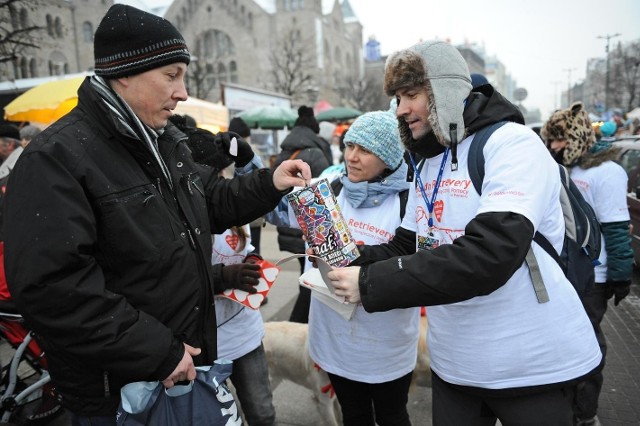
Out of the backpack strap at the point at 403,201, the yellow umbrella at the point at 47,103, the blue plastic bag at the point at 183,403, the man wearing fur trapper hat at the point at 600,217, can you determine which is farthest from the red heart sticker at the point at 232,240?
the yellow umbrella at the point at 47,103

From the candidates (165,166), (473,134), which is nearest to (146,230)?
(165,166)

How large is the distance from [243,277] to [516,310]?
4.30 ft

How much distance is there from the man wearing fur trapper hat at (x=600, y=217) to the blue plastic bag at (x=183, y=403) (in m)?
2.42

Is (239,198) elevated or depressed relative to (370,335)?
elevated

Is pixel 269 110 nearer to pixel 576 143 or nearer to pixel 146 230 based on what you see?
pixel 576 143

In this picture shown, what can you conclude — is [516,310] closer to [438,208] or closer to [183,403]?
[438,208]

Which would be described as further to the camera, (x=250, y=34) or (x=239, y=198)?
(x=250, y=34)

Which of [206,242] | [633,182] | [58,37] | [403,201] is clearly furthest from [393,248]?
[58,37]

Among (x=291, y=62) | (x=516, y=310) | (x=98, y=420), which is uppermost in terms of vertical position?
(x=291, y=62)

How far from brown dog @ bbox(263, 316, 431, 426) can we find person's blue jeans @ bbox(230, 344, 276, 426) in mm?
464

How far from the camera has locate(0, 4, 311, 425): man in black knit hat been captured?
4.45 ft

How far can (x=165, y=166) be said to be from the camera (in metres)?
1.72

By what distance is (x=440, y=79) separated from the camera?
1748 millimetres

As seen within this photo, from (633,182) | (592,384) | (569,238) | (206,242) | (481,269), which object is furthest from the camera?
(633,182)
